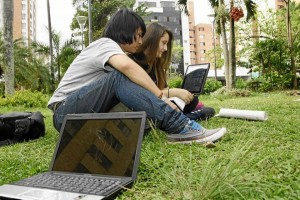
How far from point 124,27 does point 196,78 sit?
1.28 meters

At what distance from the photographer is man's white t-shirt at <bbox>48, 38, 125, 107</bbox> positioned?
2035mm

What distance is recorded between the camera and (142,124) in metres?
1.48

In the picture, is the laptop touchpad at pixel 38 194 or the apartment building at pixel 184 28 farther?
the apartment building at pixel 184 28

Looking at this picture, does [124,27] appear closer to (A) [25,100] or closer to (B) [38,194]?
(B) [38,194]

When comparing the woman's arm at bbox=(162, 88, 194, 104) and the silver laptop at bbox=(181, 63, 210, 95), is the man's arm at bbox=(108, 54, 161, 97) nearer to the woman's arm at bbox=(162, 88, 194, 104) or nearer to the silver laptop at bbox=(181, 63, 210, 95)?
the woman's arm at bbox=(162, 88, 194, 104)

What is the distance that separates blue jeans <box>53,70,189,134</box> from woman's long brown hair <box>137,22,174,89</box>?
2.88ft

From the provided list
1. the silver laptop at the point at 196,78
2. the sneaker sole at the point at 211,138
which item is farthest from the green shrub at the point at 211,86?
the sneaker sole at the point at 211,138

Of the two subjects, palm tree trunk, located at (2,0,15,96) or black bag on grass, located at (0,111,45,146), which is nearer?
black bag on grass, located at (0,111,45,146)

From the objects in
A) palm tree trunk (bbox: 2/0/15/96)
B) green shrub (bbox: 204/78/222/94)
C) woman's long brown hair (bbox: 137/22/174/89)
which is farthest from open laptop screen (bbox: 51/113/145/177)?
green shrub (bbox: 204/78/222/94)

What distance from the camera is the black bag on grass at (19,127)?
3.10m

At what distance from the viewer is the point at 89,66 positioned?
84.7 inches

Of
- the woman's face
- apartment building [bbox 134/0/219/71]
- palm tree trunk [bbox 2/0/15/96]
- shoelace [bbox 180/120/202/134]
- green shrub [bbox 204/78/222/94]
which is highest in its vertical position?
apartment building [bbox 134/0/219/71]

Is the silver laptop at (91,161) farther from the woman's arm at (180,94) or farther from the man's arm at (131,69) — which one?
the woman's arm at (180,94)

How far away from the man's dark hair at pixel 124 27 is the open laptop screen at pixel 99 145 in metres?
0.74
